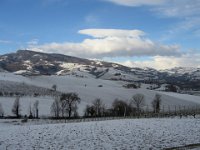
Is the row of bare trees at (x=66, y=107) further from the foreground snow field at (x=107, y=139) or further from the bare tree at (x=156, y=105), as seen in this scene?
the foreground snow field at (x=107, y=139)

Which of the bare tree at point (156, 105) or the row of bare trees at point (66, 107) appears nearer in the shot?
the row of bare trees at point (66, 107)

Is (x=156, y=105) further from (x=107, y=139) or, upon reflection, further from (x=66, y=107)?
(x=107, y=139)

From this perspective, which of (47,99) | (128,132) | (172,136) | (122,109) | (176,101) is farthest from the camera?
(176,101)

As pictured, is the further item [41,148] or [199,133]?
[199,133]

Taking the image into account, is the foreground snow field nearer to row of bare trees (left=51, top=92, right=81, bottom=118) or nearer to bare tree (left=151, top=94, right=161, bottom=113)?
bare tree (left=151, top=94, right=161, bottom=113)

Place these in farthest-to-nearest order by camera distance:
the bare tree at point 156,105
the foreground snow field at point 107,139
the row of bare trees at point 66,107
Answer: the bare tree at point 156,105
the row of bare trees at point 66,107
the foreground snow field at point 107,139

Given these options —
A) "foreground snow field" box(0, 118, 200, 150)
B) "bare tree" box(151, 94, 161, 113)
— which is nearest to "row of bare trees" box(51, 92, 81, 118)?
"bare tree" box(151, 94, 161, 113)

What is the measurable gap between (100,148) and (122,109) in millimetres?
101924

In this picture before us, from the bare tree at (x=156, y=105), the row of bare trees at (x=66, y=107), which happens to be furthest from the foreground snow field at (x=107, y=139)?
the row of bare trees at (x=66, y=107)

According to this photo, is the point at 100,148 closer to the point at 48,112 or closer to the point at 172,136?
the point at 172,136

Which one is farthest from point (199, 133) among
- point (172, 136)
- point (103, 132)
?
point (103, 132)

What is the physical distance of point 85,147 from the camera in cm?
3253

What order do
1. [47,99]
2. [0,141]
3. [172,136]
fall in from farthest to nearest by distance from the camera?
[47,99] → [172,136] → [0,141]

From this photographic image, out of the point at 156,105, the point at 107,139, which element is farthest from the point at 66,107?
the point at 107,139
